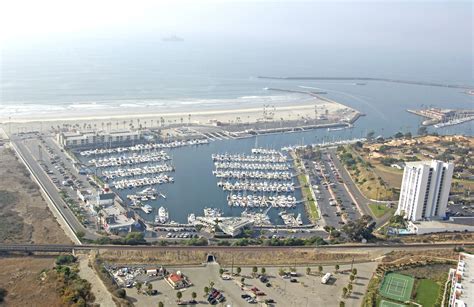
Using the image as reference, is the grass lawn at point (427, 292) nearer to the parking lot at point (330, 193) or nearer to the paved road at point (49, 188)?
the parking lot at point (330, 193)

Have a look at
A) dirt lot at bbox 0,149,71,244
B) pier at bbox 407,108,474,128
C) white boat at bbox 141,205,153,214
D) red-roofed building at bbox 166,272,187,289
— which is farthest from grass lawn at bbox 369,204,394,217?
pier at bbox 407,108,474,128

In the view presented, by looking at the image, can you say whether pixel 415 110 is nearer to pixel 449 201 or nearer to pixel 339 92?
pixel 339 92

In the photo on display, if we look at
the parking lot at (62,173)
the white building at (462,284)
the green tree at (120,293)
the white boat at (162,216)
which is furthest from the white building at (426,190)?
the parking lot at (62,173)

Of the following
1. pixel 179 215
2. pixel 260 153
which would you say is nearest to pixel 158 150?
pixel 260 153

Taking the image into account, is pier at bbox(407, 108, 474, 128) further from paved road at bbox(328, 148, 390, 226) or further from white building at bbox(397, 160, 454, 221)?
white building at bbox(397, 160, 454, 221)

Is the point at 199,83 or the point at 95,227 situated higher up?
the point at 199,83
